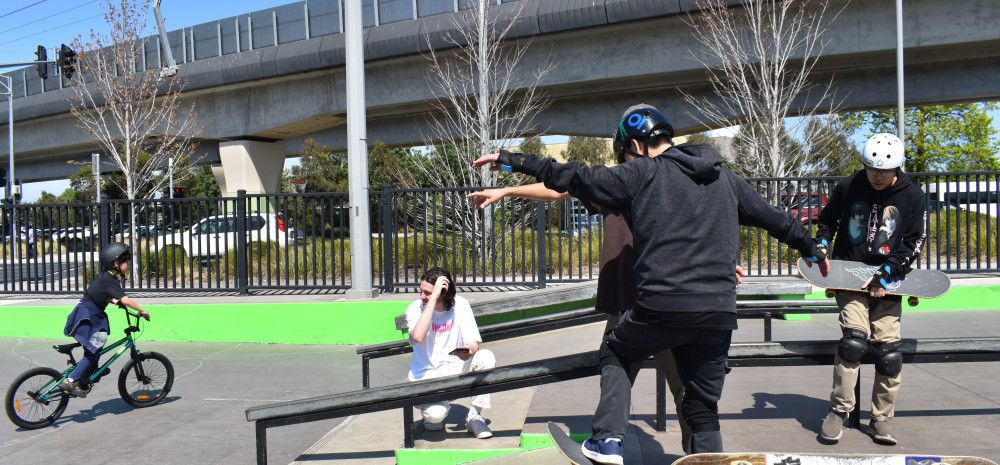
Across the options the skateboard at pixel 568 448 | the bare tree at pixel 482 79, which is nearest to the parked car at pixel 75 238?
the bare tree at pixel 482 79

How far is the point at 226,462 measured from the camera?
5.23m

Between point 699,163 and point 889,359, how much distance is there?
7.27 ft

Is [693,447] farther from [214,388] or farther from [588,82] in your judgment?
[588,82]

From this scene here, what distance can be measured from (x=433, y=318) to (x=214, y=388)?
3.23m

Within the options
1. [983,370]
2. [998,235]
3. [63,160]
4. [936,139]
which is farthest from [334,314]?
[63,160]

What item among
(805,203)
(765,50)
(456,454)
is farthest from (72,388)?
(765,50)

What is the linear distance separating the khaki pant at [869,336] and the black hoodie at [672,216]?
179 centimetres

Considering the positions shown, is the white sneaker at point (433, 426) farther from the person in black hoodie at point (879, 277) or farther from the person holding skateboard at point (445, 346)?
the person in black hoodie at point (879, 277)

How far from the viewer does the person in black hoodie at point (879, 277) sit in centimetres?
467

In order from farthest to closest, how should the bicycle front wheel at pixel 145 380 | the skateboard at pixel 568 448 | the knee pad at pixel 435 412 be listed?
the bicycle front wheel at pixel 145 380 → the knee pad at pixel 435 412 → the skateboard at pixel 568 448

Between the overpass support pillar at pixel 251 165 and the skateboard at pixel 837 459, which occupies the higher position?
the overpass support pillar at pixel 251 165

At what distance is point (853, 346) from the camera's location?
15.1ft

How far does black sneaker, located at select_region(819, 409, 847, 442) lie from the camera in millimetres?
4727

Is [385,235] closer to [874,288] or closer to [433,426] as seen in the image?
[433,426]
